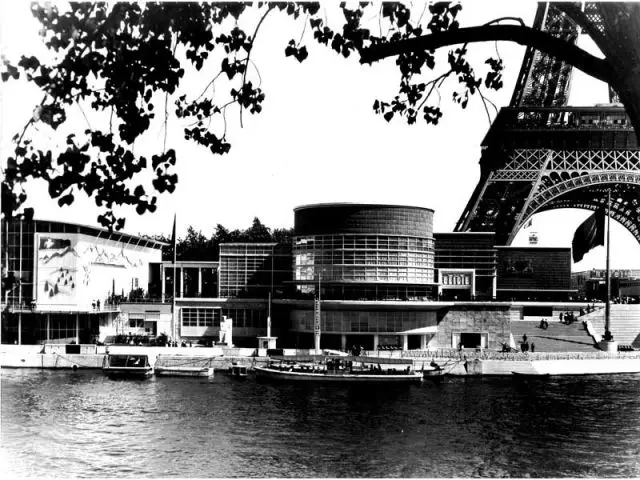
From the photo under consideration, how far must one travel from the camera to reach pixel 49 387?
59.5 meters

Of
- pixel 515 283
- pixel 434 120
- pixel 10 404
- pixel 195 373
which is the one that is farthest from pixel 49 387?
pixel 515 283

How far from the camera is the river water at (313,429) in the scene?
113ft

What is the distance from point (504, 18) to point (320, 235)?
2917 inches

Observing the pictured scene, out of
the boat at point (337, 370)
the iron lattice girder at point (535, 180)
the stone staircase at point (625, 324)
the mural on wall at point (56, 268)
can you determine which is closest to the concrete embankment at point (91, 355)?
the boat at point (337, 370)

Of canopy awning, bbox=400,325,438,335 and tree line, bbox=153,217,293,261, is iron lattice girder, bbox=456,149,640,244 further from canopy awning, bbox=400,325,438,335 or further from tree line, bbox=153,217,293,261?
tree line, bbox=153,217,293,261

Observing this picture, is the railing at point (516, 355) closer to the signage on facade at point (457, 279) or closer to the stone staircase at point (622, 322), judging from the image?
the stone staircase at point (622, 322)

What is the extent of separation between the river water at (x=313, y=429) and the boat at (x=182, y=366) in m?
5.55

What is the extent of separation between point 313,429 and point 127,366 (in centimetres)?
3183

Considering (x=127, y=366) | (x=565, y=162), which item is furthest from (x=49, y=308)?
(x=565, y=162)

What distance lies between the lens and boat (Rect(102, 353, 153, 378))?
69.2 metres

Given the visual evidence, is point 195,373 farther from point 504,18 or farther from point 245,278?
point 504,18

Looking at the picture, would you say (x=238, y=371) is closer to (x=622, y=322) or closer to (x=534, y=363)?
(x=534, y=363)

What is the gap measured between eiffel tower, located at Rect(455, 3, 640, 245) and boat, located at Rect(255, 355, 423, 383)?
31.5 meters

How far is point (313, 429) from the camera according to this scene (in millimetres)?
43344
